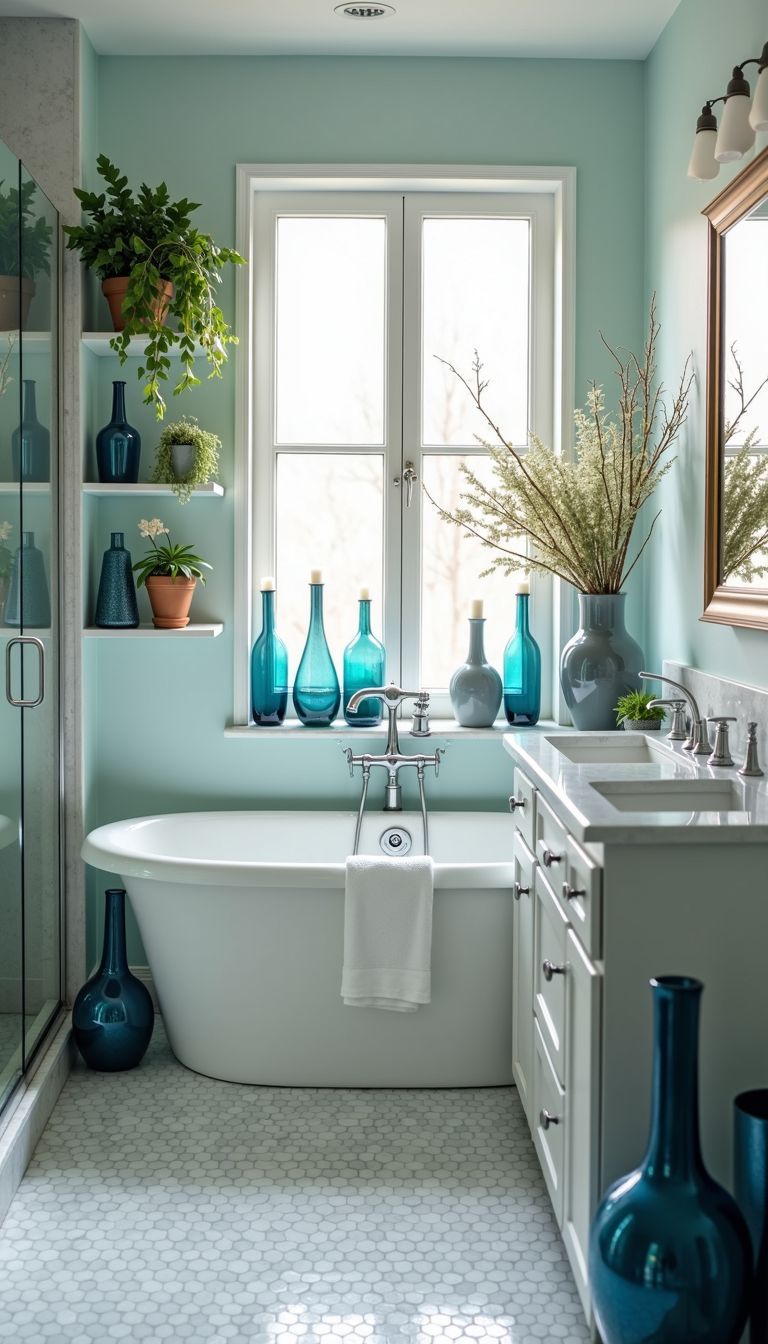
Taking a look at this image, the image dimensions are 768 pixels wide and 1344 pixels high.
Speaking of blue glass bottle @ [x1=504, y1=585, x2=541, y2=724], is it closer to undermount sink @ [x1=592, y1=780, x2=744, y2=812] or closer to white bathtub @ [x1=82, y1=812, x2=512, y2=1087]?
white bathtub @ [x1=82, y1=812, x2=512, y2=1087]

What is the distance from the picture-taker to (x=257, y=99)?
11.7 ft

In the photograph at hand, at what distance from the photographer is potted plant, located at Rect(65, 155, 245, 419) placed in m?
3.23

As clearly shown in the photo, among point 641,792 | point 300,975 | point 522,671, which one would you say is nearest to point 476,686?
point 522,671

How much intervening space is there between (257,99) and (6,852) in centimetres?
229

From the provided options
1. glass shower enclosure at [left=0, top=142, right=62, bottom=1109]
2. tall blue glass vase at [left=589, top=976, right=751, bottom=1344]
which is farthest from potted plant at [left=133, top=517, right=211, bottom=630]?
tall blue glass vase at [left=589, top=976, right=751, bottom=1344]

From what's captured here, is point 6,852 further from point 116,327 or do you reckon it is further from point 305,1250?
point 116,327

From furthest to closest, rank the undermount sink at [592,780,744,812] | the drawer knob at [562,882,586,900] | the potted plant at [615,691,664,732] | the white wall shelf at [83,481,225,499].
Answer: the white wall shelf at [83,481,225,499], the potted plant at [615,691,664,732], the undermount sink at [592,780,744,812], the drawer knob at [562,882,586,900]

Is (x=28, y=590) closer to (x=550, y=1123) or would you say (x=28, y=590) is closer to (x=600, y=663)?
(x=600, y=663)

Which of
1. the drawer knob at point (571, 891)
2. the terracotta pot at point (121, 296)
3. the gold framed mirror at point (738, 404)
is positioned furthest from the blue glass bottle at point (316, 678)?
the drawer knob at point (571, 891)

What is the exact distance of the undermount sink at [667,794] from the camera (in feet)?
7.52

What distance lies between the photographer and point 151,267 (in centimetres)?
322

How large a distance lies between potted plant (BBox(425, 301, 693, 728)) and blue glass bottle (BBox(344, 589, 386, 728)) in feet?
1.70

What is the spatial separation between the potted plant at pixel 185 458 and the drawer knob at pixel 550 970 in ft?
5.71

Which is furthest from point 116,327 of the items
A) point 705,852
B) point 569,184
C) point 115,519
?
point 705,852
